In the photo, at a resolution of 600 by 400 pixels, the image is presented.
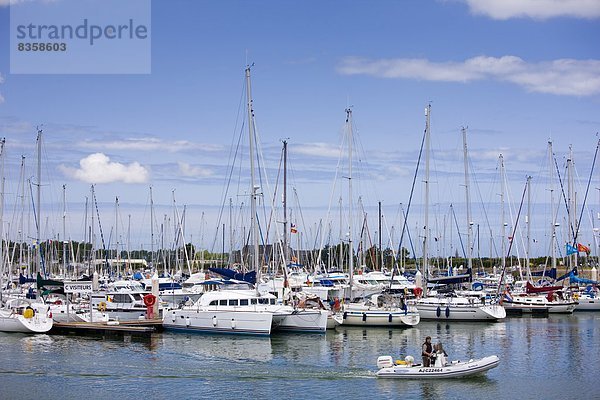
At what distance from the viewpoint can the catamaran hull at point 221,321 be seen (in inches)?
1965

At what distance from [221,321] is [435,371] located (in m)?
18.8

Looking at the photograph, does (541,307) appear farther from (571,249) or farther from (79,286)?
(79,286)

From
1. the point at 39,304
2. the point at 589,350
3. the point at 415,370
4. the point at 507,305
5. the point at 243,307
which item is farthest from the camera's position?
the point at 507,305

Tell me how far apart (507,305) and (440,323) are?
442 inches

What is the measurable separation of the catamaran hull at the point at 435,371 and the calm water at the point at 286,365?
1.24 feet

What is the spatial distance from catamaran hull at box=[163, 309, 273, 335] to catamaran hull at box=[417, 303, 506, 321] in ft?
54.8

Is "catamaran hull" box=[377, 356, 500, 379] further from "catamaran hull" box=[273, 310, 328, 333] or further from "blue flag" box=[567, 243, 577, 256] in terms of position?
"blue flag" box=[567, 243, 577, 256]

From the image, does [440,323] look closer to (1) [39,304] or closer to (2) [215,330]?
(2) [215,330]

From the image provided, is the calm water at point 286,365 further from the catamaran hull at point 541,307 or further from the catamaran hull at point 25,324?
the catamaran hull at point 541,307

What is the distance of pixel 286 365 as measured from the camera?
40.7m

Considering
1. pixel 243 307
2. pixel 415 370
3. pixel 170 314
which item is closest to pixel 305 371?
pixel 415 370

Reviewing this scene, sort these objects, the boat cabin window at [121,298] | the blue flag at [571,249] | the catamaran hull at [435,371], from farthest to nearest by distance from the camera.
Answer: the blue flag at [571,249] → the boat cabin window at [121,298] → the catamaran hull at [435,371]

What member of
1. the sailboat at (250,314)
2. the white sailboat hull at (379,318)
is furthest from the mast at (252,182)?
the white sailboat hull at (379,318)

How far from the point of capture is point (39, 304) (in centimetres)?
5700
